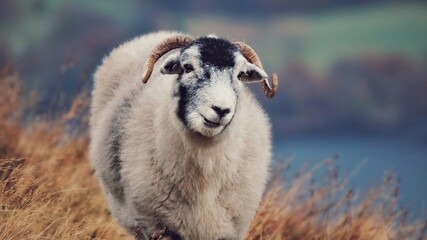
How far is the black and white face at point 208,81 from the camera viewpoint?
15.0 feet

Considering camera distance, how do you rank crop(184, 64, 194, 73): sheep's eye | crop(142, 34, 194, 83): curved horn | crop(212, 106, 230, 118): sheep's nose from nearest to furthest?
1. crop(212, 106, 230, 118): sheep's nose
2. crop(184, 64, 194, 73): sheep's eye
3. crop(142, 34, 194, 83): curved horn

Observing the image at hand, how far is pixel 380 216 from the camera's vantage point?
6.69 m

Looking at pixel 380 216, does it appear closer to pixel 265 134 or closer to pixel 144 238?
pixel 265 134

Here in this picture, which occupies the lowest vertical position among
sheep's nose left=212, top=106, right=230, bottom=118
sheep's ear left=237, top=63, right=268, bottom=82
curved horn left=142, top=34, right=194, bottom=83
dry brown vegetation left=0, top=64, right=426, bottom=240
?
dry brown vegetation left=0, top=64, right=426, bottom=240

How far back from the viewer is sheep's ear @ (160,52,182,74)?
503 centimetres

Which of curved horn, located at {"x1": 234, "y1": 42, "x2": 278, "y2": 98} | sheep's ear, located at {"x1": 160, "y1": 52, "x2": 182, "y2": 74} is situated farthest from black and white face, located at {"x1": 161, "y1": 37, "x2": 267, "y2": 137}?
curved horn, located at {"x1": 234, "y1": 42, "x2": 278, "y2": 98}

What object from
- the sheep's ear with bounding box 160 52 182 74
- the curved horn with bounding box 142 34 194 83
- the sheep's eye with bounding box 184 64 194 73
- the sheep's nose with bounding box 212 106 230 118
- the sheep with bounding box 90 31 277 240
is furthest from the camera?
the curved horn with bounding box 142 34 194 83

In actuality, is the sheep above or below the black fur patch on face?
below

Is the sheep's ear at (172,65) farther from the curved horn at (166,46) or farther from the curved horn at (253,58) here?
the curved horn at (253,58)

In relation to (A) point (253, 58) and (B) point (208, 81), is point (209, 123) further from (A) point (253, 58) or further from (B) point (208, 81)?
(A) point (253, 58)

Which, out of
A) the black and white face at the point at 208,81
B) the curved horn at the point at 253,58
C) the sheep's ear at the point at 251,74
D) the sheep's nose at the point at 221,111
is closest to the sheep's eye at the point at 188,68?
the black and white face at the point at 208,81

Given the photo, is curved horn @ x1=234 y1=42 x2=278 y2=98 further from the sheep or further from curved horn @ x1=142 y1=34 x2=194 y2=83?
curved horn @ x1=142 y1=34 x2=194 y2=83

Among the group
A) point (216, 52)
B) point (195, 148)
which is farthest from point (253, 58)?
point (195, 148)

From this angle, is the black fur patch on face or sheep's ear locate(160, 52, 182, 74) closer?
the black fur patch on face
